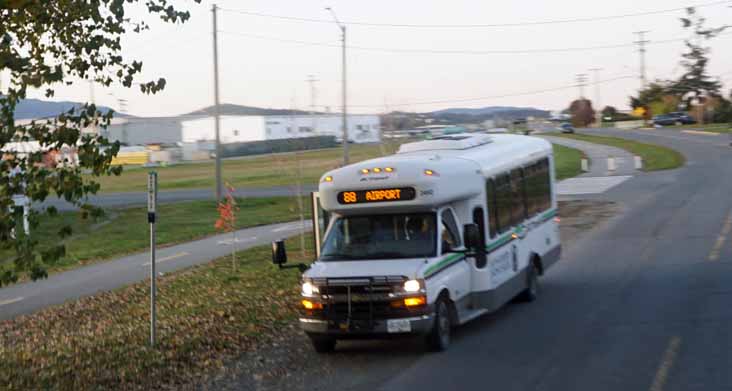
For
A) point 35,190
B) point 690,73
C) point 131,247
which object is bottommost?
point 131,247

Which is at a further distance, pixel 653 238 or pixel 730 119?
pixel 730 119

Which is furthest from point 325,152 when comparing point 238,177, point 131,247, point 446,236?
point 446,236

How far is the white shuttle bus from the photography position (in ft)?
41.9

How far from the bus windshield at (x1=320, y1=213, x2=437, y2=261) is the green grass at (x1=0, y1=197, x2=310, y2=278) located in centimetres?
1439

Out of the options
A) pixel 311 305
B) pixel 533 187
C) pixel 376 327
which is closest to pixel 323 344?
pixel 311 305

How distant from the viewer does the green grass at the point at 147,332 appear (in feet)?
42.2

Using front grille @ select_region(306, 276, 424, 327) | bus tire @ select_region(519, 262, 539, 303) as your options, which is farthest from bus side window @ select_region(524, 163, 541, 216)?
front grille @ select_region(306, 276, 424, 327)

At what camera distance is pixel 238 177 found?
7250 centimetres

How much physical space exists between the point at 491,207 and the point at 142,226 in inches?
1031

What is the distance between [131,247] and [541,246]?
17.6 metres

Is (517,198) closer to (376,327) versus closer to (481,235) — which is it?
(481,235)

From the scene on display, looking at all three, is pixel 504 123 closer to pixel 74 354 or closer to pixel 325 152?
pixel 325 152

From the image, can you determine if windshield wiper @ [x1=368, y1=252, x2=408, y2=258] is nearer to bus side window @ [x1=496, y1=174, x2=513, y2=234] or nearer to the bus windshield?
the bus windshield

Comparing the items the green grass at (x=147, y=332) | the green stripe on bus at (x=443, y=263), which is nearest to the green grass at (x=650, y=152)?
the green grass at (x=147, y=332)
